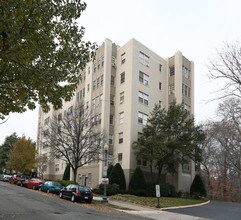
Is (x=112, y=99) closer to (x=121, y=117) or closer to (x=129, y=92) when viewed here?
(x=121, y=117)

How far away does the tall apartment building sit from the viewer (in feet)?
136

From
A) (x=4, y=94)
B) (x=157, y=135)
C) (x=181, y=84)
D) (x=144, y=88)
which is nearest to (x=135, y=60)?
(x=144, y=88)

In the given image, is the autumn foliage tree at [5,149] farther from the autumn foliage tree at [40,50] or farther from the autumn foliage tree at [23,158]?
the autumn foliage tree at [40,50]

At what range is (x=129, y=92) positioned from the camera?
41875 millimetres

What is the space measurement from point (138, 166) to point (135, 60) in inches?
517

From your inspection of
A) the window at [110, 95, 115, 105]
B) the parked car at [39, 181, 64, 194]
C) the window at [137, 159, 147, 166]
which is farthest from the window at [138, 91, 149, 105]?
the parked car at [39, 181, 64, 194]

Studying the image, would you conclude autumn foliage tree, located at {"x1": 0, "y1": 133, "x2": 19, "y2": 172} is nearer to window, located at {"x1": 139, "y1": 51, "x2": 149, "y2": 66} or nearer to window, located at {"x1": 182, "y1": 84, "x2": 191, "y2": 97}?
window, located at {"x1": 139, "y1": 51, "x2": 149, "y2": 66}

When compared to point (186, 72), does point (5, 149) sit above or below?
below

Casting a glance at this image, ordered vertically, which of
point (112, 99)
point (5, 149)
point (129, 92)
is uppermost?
point (129, 92)

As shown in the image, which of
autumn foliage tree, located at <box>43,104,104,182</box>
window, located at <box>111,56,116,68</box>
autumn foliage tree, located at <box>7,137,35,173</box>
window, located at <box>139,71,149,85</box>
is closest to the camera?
autumn foliage tree, located at <box>43,104,104,182</box>

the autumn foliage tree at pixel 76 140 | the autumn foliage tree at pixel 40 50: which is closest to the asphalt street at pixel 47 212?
the autumn foliage tree at pixel 40 50

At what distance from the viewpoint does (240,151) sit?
147ft

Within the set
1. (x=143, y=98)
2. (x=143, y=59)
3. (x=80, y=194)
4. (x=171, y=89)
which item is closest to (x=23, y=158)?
(x=143, y=98)

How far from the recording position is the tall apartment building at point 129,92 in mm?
41562
